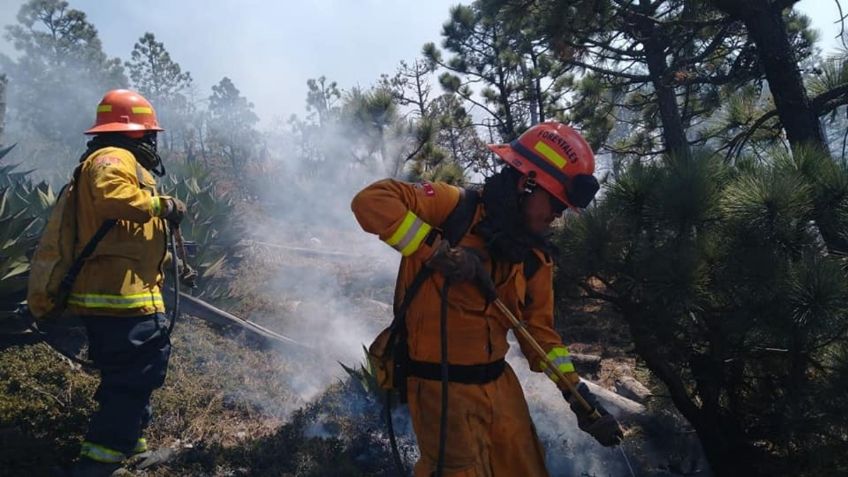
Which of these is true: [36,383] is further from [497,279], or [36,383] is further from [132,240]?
[497,279]

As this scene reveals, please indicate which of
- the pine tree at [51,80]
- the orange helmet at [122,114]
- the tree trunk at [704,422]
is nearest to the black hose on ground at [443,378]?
the tree trunk at [704,422]

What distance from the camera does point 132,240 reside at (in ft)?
10.5

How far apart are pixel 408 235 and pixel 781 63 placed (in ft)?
11.1

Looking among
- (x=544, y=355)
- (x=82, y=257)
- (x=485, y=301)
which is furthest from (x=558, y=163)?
(x=82, y=257)

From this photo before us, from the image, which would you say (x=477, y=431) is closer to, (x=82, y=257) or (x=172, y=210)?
(x=172, y=210)

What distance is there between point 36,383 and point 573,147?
382 cm

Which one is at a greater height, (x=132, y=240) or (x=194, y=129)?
(x=194, y=129)

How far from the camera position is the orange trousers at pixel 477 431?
2520mm

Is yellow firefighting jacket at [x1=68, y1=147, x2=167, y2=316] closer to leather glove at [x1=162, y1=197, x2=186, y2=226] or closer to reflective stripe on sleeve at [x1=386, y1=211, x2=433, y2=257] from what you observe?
leather glove at [x1=162, y1=197, x2=186, y2=226]

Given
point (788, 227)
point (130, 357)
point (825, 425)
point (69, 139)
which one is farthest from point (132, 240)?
point (69, 139)

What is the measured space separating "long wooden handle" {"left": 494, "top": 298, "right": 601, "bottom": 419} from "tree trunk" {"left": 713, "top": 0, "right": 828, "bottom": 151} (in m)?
2.74

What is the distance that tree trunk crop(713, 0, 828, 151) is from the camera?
4215mm

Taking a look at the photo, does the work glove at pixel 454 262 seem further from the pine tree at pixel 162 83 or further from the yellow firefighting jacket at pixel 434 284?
the pine tree at pixel 162 83

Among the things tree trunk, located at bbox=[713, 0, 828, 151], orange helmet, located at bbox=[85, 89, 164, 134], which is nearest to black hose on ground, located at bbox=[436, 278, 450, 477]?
orange helmet, located at bbox=[85, 89, 164, 134]
